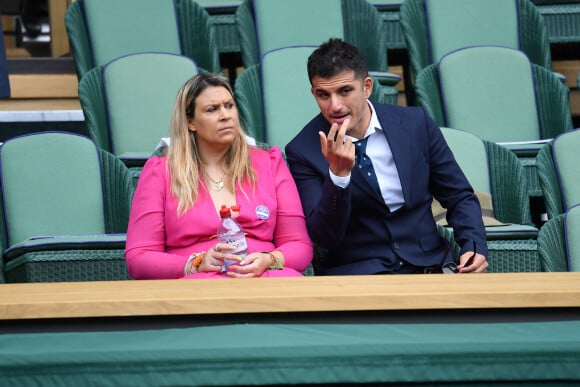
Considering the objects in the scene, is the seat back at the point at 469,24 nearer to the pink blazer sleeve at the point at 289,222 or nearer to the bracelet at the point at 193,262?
the pink blazer sleeve at the point at 289,222

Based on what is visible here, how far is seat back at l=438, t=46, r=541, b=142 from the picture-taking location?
3.50 metres

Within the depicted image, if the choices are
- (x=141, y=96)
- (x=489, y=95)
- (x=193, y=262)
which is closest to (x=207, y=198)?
(x=193, y=262)

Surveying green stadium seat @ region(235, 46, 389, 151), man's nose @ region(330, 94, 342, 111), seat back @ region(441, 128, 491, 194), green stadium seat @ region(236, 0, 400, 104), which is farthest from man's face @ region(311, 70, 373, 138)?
green stadium seat @ region(236, 0, 400, 104)

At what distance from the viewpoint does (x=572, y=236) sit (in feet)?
6.93

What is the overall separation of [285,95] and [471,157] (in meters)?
0.69

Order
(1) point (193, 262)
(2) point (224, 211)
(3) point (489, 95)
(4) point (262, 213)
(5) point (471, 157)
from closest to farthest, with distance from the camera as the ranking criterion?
(2) point (224, 211)
(1) point (193, 262)
(4) point (262, 213)
(5) point (471, 157)
(3) point (489, 95)

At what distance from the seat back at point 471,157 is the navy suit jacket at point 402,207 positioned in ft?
1.77

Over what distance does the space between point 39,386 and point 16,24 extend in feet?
19.2

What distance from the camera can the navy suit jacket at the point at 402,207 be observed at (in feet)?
7.18

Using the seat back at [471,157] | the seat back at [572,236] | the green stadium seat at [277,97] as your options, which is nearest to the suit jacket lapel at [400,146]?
the seat back at [572,236]

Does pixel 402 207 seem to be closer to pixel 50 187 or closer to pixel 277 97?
pixel 50 187

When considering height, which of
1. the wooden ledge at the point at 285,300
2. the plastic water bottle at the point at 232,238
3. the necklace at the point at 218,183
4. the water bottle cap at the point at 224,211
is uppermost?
the necklace at the point at 218,183

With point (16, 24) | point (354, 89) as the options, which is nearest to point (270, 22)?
point (354, 89)

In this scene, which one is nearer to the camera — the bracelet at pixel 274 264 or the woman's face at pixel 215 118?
the bracelet at pixel 274 264
